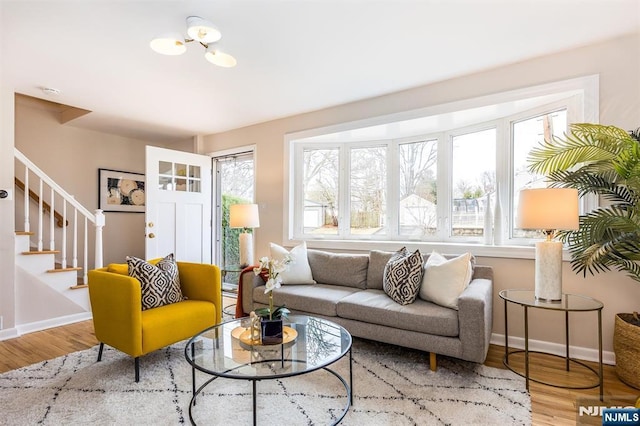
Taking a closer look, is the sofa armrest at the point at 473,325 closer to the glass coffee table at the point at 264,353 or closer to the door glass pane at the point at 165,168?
the glass coffee table at the point at 264,353

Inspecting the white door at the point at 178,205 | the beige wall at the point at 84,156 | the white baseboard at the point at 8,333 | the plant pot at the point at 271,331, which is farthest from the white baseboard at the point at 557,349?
the beige wall at the point at 84,156

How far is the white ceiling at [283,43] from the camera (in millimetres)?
2102

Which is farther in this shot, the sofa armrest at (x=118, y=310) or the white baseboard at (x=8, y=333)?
the white baseboard at (x=8, y=333)

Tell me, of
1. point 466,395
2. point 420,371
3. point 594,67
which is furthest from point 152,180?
point 594,67

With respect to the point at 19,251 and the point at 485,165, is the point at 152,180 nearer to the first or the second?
the point at 19,251

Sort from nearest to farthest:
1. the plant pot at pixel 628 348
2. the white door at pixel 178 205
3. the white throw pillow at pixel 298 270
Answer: the plant pot at pixel 628 348 < the white throw pillow at pixel 298 270 < the white door at pixel 178 205

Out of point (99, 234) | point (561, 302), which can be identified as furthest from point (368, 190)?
point (99, 234)

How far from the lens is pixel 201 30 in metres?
2.20

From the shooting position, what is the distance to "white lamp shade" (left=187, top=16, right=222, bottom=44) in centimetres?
213

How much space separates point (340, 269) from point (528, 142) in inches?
82.6

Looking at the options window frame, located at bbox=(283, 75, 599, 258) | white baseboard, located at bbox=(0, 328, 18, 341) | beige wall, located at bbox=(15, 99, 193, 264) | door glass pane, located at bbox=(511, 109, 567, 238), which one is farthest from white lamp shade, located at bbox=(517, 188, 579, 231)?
beige wall, located at bbox=(15, 99, 193, 264)

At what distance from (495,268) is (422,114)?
1.58 m

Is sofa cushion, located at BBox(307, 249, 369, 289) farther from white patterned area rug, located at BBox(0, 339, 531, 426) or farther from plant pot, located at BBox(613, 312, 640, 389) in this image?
plant pot, located at BBox(613, 312, 640, 389)

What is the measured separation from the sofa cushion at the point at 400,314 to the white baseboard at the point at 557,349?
899 mm
